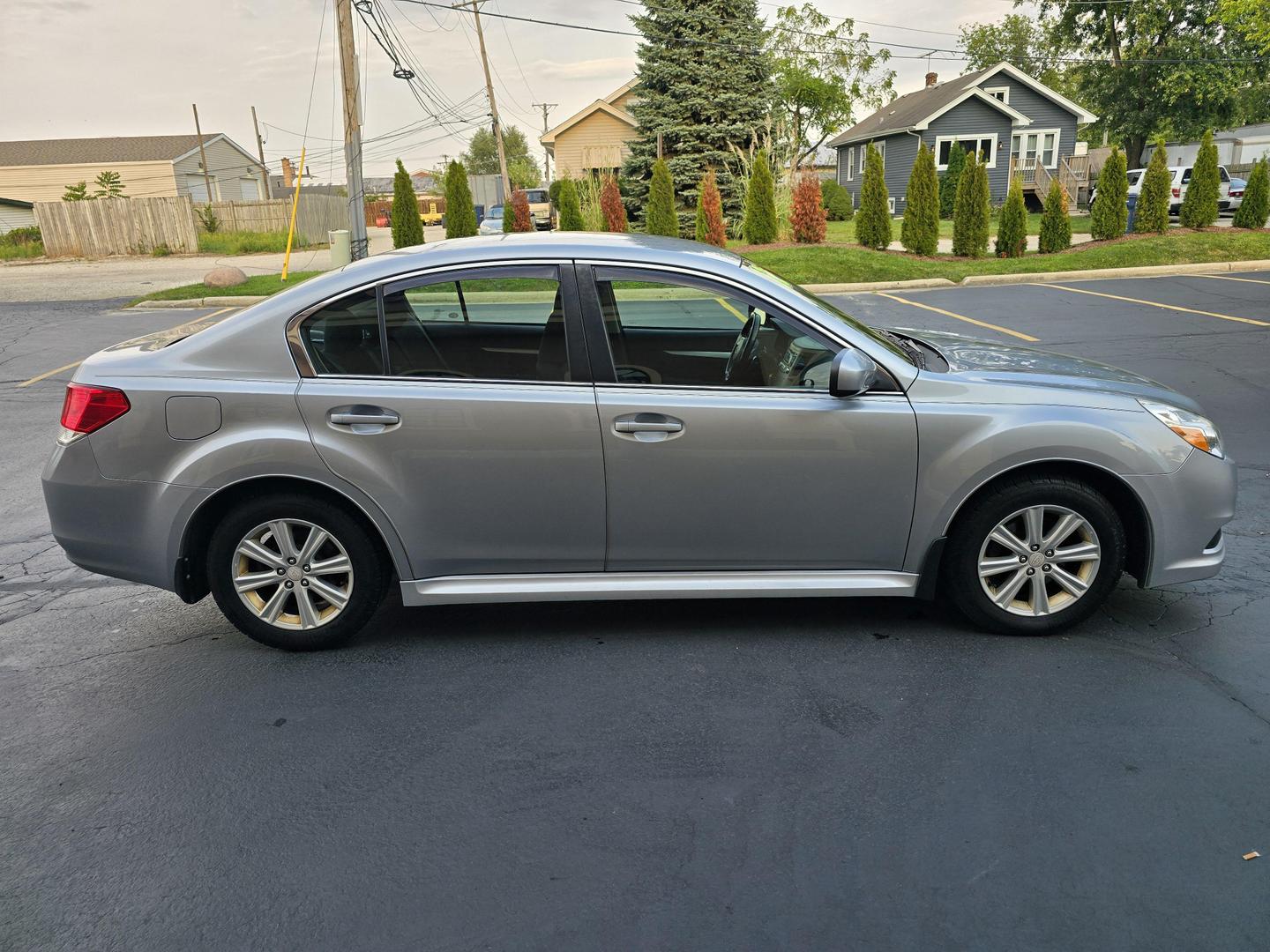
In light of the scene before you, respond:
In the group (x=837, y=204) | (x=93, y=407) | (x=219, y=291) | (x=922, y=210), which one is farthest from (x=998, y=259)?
(x=837, y=204)

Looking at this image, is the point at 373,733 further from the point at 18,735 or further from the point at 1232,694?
the point at 1232,694

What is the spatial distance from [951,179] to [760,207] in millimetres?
A: 16765

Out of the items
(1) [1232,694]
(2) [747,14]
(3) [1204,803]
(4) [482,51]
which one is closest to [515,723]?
(3) [1204,803]

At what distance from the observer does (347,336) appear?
4.10m

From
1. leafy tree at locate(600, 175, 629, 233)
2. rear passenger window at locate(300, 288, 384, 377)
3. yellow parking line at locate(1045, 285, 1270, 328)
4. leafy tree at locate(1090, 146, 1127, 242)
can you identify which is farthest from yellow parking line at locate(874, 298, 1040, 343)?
rear passenger window at locate(300, 288, 384, 377)

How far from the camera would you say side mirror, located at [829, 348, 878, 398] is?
153 inches

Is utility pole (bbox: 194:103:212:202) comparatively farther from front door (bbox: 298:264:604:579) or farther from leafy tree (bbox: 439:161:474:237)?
front door (bbox: 298:264:604:579)

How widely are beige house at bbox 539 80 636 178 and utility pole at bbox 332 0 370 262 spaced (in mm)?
30194

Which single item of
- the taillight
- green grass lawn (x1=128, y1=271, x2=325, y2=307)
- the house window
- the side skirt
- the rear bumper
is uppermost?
the house window

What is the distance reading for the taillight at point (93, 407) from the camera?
13.2 feet

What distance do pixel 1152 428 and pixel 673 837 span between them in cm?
263

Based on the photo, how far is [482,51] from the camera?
46531mm

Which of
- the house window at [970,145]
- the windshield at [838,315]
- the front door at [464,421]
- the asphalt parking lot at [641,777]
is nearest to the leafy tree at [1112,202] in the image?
the asphalt parking lot at [641,777]

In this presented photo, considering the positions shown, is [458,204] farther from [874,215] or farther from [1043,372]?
[1043,372]
